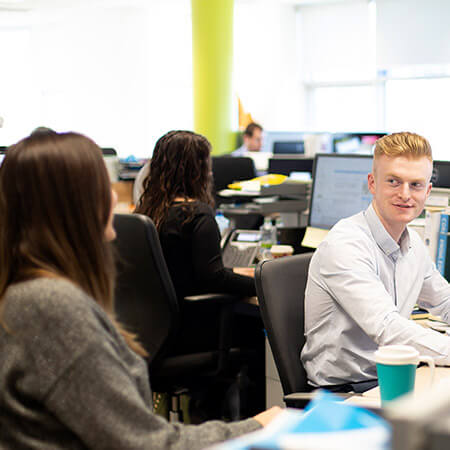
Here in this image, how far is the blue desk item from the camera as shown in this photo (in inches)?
24.1

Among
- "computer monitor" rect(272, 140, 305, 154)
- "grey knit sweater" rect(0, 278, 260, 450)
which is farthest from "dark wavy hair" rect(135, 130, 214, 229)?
"computer monitor" rect(272, 140, 305, 154)

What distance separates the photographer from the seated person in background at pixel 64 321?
0.91 metres

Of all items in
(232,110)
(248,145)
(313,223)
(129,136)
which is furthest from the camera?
(129,136)

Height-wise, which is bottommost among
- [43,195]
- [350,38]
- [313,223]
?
[313,223]

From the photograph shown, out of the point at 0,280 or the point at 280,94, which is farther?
the point at 280,94

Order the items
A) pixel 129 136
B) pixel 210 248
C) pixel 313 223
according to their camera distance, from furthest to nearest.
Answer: pixel 129 136
pixel 313 223
pixel 210 248

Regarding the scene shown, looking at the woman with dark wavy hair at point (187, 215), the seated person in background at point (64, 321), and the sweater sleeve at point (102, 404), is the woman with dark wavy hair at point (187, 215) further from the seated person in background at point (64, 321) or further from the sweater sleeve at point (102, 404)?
the sweater sleeve at point (102, 404)

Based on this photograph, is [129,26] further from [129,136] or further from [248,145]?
[248,145]

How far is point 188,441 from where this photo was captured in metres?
1.01

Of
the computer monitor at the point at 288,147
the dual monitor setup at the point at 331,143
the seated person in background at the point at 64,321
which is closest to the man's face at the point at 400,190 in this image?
the seated person in background at the point at 64,321

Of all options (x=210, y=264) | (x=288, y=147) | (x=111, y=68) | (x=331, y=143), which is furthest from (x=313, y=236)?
(x=111, y=68)

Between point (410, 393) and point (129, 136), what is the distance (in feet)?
28.4

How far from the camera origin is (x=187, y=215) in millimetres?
2480

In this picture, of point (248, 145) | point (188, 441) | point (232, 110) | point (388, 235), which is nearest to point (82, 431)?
point (188, 441)
